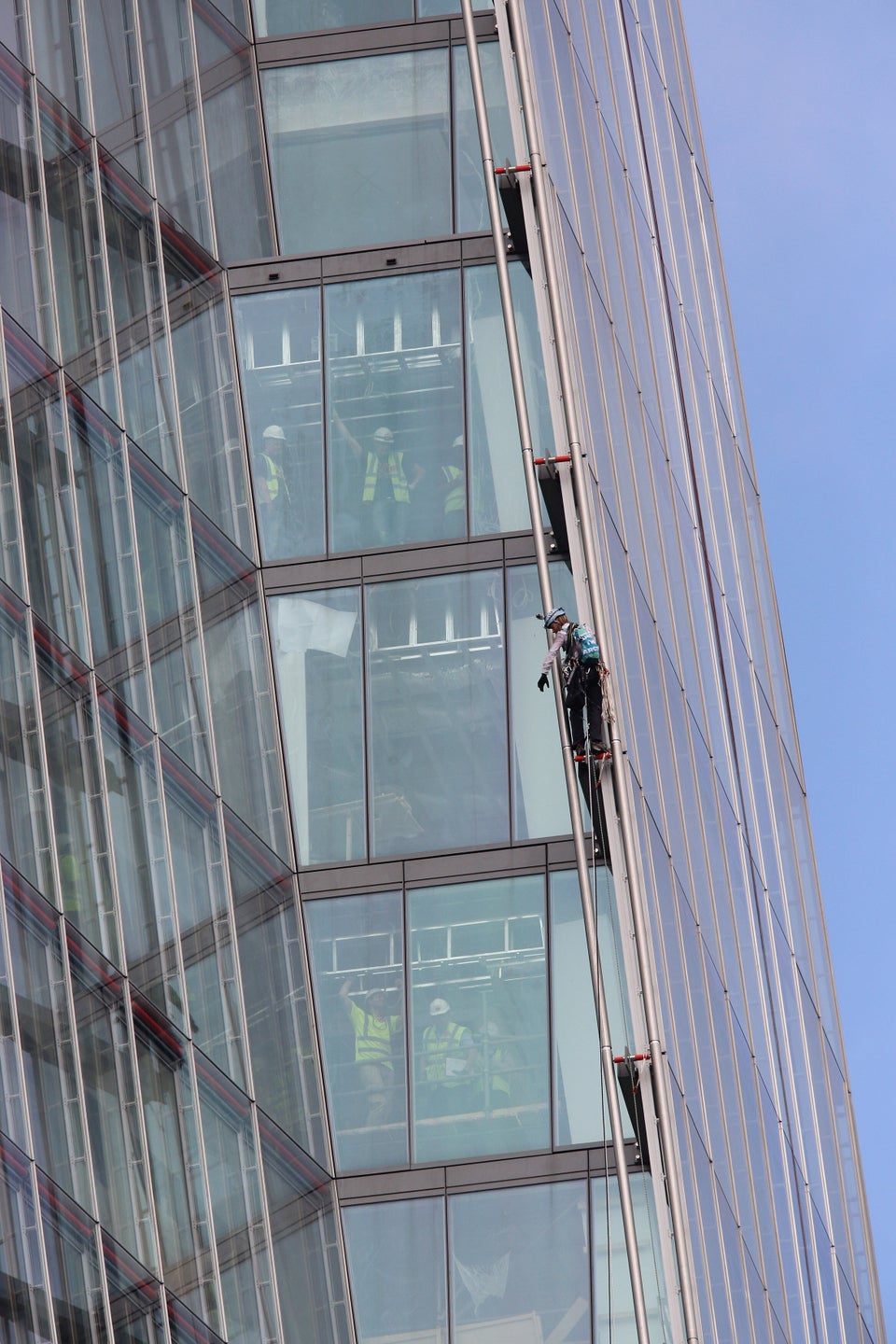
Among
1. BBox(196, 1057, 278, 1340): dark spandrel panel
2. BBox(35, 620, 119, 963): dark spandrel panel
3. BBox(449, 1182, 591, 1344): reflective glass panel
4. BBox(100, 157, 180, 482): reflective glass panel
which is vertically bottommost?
BBox(449, 1182, 591, 1344): reflective glass panel

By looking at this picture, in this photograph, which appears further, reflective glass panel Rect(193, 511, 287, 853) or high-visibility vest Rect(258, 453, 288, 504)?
high-visibility vest Rect(258, 453, 288, 504)

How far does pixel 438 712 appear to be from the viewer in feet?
125

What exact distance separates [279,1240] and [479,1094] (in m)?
3.75

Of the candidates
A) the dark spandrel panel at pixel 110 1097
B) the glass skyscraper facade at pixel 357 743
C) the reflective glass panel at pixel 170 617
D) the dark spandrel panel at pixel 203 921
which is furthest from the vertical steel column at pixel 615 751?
the dark spandrel panel at pixel 110 1097

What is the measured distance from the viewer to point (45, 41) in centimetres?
3691

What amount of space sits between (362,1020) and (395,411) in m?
9.40

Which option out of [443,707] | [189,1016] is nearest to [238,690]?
[443,707]

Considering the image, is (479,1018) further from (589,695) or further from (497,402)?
(497,402)

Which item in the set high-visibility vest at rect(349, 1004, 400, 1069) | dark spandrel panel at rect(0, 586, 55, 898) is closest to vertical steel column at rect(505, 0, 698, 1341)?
high-visibility vest at rect(349, 1004, 400, 1069)

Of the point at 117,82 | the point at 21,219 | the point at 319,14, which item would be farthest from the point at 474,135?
the point at 21,219

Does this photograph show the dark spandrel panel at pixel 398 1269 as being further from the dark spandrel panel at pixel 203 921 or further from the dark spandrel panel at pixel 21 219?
the dark spandrel panel at pixel 21 219

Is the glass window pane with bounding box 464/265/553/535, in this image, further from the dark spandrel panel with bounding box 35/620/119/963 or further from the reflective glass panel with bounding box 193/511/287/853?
the dark spandrel panel with bounding box 35/620/119/963

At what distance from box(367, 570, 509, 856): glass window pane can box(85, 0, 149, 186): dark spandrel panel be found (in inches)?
295

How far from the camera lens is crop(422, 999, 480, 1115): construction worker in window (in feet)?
119
